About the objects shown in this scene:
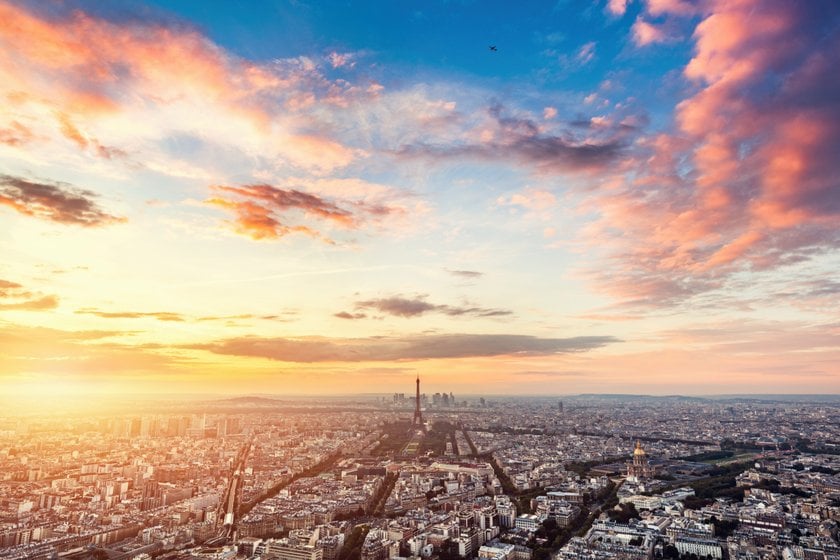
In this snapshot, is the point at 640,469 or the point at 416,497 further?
the point at 640,469

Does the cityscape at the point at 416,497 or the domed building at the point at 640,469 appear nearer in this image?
the cityscape at the point at 416,497

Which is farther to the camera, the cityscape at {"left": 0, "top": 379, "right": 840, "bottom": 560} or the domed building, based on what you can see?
the domed building

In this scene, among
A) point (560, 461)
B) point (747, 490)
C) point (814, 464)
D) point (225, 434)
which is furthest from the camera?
point (225, 434)

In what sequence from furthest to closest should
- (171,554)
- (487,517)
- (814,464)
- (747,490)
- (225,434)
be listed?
(225,434) < (814,464) < (747,490) < (487,517) < (171,554)

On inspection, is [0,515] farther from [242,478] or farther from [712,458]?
[712,458]

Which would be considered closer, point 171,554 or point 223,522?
point 171,554

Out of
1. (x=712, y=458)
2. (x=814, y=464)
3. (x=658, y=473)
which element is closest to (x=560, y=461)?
(x=658, y=473)

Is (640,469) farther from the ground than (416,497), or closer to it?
farther from the ground

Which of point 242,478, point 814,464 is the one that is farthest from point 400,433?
point 814,464

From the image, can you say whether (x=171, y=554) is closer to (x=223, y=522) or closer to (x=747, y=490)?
(x=223, y=522)
